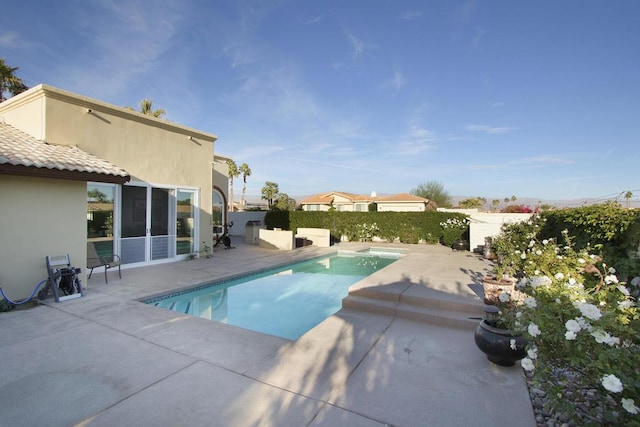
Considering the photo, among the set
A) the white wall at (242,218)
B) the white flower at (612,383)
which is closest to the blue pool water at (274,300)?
the white flower at (612,383)

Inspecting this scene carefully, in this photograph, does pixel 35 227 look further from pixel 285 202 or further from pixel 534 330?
pixel 285 202

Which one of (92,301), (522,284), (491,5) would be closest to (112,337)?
(92,301)

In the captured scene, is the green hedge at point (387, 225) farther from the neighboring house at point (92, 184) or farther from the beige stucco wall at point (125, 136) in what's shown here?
the neighboring house at point (92, 184)

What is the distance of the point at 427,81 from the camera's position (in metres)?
Answer: 15.8

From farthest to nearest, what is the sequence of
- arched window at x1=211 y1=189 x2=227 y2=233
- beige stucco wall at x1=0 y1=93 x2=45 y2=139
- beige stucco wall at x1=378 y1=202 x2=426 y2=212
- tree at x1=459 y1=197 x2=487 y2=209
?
tree at x1=459 y1=197 x2=487 y2=209
beige stucco wall at x1=378 y1=202 x2=426 y2=212
arched window at x1=211 y1=189 x2=227 y2=233
beige stucco wall at x1=0 y1=93 x2=45 y2=139

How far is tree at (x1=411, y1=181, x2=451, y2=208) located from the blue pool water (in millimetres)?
33642

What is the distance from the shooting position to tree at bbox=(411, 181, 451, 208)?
139 ft

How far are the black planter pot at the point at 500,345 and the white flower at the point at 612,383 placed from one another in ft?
6.80

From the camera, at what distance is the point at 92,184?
357 inches

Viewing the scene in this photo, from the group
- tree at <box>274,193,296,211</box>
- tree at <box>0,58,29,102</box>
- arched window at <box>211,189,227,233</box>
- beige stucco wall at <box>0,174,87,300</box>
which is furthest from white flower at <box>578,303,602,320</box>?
tree at <box>274,193,296,211</box>

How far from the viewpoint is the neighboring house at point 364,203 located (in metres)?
33.2

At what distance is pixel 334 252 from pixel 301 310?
8133 mm

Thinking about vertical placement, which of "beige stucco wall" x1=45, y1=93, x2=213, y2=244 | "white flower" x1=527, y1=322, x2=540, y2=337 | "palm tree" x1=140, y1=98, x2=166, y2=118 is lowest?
"white flower" x1=527, y1=322, x2=540, y2=337

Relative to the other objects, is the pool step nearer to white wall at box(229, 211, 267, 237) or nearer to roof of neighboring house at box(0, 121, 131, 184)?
roof of neighboring house at box(0, 121, 131, 184)
